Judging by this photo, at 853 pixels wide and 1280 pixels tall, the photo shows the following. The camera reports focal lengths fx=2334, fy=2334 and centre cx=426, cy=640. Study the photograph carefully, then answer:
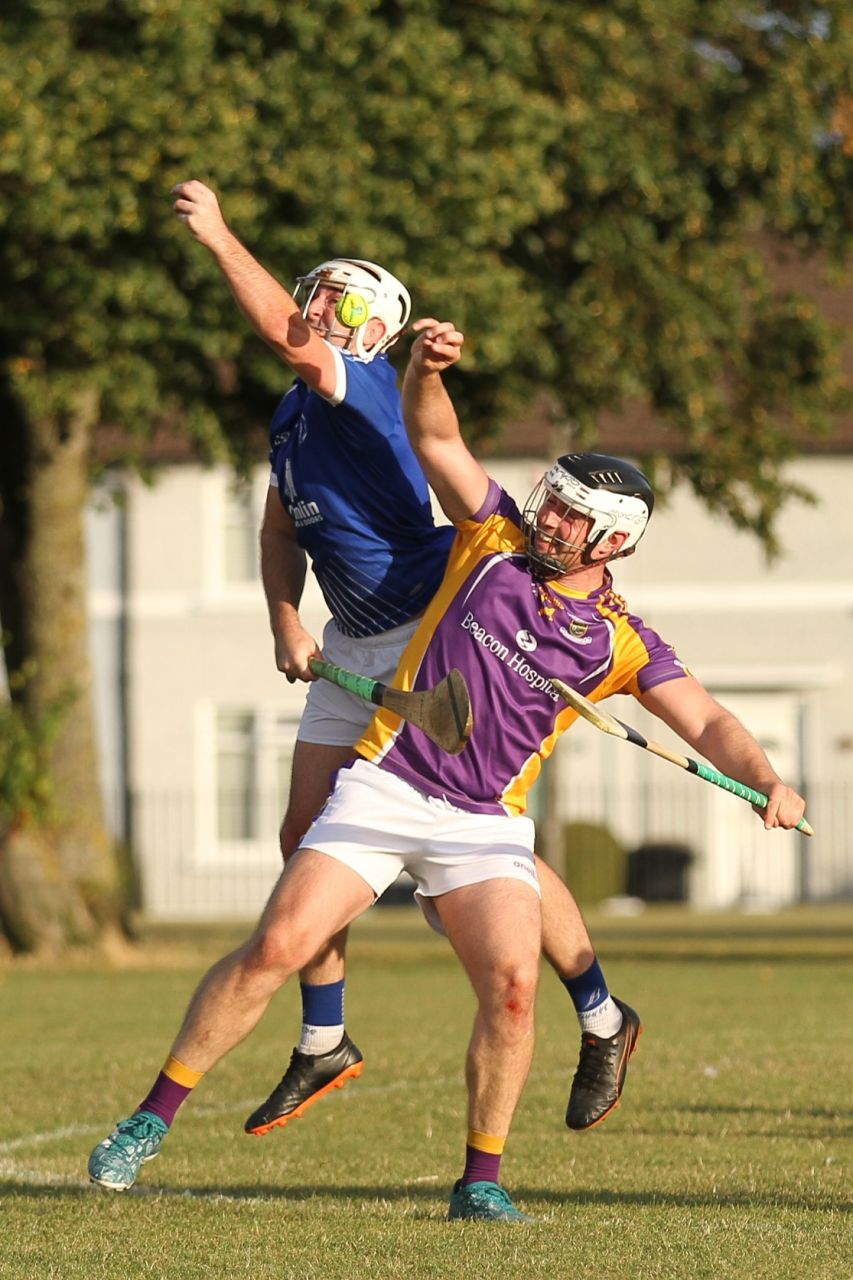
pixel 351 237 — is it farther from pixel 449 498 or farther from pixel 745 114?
pixel 449 498

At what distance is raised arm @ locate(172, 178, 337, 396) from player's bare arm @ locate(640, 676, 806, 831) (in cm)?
143

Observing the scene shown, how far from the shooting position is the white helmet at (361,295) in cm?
720

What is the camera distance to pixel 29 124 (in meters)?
15.9

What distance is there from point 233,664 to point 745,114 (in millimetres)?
21402

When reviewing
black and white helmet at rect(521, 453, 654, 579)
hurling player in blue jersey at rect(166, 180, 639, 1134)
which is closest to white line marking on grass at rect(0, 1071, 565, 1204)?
hurling player in blue jersey at rect(166, 180, 639, 1134)

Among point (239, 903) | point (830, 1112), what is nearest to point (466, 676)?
point (830, 1112)

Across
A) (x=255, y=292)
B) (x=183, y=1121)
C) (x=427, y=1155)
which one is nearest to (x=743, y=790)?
(x=255, y=292)

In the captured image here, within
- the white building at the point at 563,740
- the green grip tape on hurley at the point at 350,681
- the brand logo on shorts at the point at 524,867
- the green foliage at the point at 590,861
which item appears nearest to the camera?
the brand logo on shorts at the point at 524,867

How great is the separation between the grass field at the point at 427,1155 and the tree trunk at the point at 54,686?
4010mm

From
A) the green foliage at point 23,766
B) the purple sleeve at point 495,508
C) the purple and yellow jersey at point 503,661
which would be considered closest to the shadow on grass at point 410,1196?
the purple and yellow jersey at point 503,661

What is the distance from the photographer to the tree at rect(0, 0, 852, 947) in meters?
16.5

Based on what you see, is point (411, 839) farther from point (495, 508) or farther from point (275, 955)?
point (495, 508)

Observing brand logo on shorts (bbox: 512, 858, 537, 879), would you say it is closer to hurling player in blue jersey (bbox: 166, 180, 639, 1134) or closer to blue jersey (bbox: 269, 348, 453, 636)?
hurling player in blue jersey (bbox: 166, 180, 639, 1134)

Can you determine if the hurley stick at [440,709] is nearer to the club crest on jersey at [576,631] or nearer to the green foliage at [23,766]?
the club crest on jersey at [576,631]
